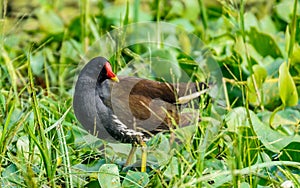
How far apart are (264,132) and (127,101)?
38 cm

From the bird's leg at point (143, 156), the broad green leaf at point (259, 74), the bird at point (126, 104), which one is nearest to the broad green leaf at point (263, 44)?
the broad green leaf at point (259, 74)

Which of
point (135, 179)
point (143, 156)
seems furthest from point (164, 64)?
point (135, 179)

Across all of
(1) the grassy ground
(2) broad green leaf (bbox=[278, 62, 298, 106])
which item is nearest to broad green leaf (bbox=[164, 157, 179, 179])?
(1) the grassy ground

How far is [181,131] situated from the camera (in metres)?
1.83

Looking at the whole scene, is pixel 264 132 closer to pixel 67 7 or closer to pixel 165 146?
pixel 165 146

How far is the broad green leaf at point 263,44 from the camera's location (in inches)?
105

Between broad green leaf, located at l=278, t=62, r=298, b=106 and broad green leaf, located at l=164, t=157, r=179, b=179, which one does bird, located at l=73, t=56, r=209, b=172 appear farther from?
broad green leaf, located at l=278, t=62, r=298, b=106

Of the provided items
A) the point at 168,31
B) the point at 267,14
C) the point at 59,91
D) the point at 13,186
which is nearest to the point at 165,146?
the point at 13,186

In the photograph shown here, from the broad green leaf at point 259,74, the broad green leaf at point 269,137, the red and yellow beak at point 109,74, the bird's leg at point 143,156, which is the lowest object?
the bird's leg at point 143,156

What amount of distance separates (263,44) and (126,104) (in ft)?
3.10

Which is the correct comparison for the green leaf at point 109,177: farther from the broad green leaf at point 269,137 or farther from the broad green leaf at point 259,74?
the broad green leaf at point 259,74

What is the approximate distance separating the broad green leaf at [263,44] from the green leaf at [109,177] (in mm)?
1131

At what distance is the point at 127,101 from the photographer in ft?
6.33

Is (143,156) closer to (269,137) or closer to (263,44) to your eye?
(269,137)
